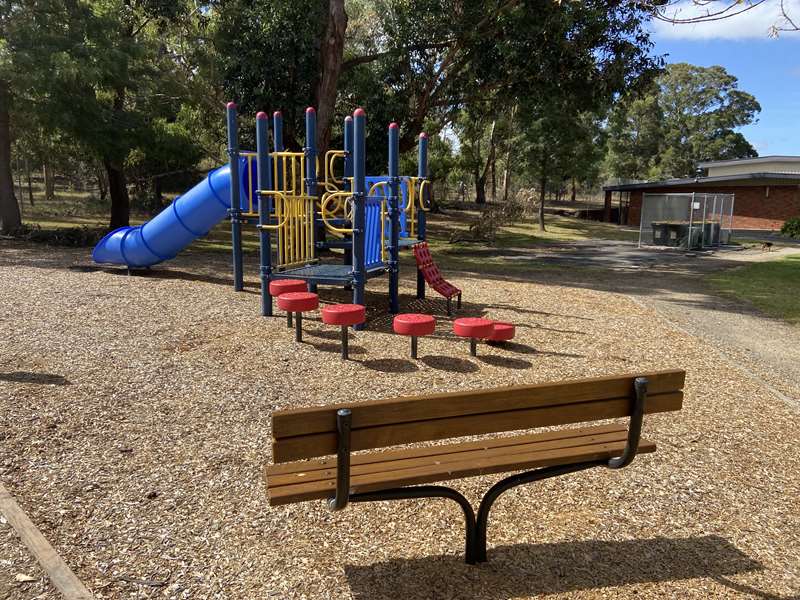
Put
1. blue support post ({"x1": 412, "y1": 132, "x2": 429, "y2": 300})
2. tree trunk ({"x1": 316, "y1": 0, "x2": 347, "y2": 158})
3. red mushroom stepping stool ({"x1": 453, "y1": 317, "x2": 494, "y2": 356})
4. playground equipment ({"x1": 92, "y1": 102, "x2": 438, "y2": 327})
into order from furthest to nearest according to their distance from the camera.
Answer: tree trunk ({"x1": 316, "y1": 0, "x2": 347, "y2": 158}) → blue support post ({"x1": 412, "y1": 132, "x2": 429, "y2": 300}) → playground equipment ({"x1": 92, "y1": 102, "x2": 438, "y2": 327}) → red mushroom stepping stool ({"x1": 453, "y1": 317, "x2": 494, "y2": 356})

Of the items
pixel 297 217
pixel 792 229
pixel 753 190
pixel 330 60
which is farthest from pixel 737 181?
pixel 297 217

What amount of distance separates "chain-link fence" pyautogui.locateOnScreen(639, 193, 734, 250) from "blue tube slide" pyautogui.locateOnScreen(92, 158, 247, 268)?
1852 centimetres

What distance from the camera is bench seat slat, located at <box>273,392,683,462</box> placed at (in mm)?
2467

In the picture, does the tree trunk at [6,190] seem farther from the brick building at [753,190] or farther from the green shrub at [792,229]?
the brick building at [753,190]

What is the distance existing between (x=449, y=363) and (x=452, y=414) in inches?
160

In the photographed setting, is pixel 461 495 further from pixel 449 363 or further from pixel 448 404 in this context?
pixel 449 363

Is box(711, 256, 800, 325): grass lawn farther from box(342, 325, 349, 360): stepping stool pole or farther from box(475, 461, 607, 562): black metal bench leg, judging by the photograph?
box(475, 461, 607, 562): black metal bench leg

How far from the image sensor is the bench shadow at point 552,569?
2.85 metres

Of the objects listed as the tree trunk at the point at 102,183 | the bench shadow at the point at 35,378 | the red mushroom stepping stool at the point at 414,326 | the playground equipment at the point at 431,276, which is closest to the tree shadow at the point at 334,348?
the red mushroom stepping stool at the point at 414,326

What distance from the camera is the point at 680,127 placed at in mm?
63031

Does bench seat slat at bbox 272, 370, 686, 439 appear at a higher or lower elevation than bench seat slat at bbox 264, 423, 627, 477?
higher

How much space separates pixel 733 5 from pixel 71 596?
6352 mm

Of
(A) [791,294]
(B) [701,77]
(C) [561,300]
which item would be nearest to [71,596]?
(C) [561,300]

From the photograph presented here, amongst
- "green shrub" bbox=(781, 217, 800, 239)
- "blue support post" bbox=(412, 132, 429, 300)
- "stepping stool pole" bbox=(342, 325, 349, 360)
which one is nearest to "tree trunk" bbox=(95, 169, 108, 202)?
"blue support post" bbox=(412, 132, 429, 300)
